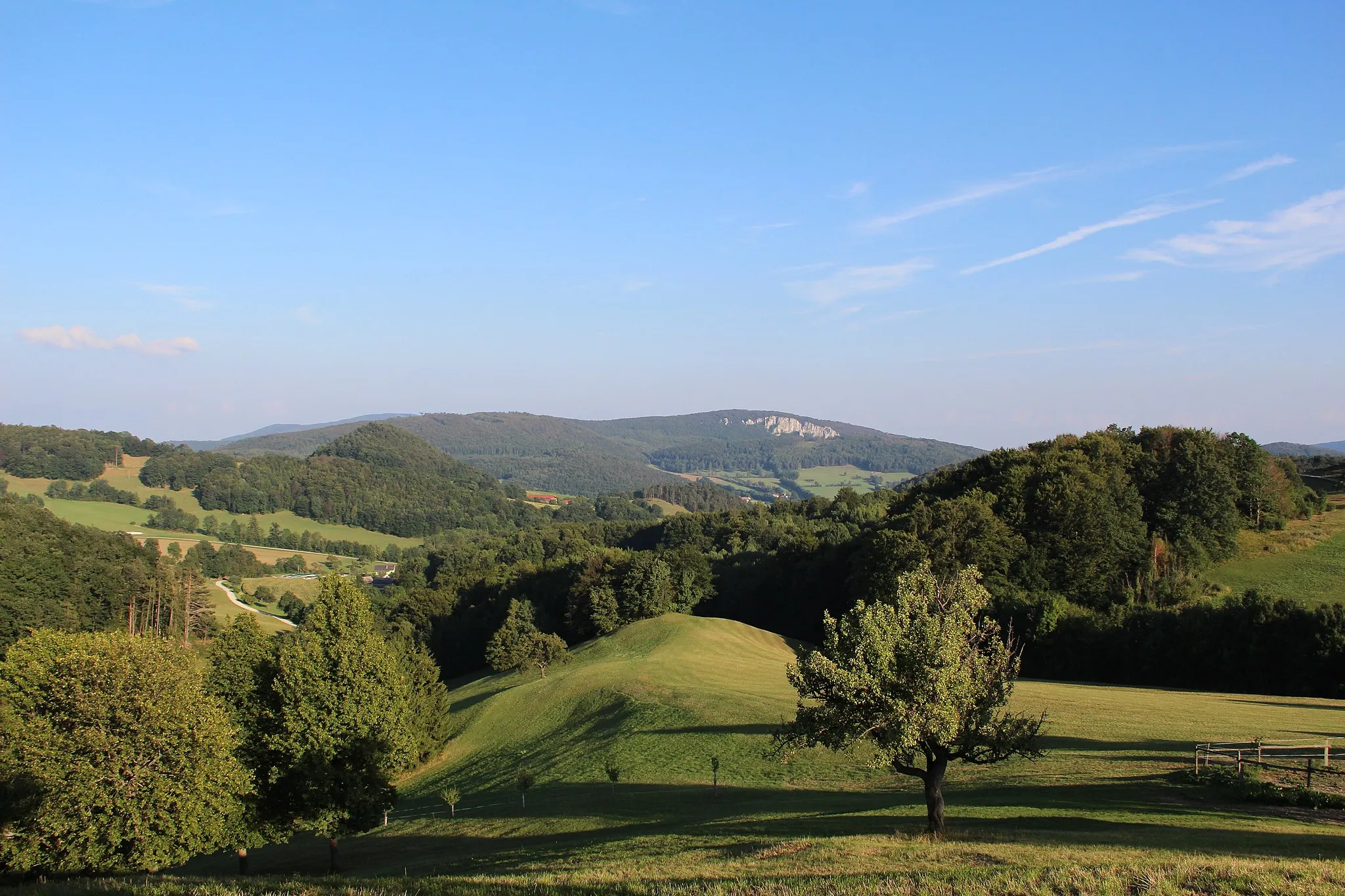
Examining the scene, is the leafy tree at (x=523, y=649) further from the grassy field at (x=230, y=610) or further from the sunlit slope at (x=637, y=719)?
the grassy field at (x=230, y=610)

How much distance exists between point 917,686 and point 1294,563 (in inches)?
2951

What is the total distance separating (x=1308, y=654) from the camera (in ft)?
171

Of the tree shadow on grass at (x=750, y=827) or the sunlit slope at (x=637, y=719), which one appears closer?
the tree shadow on grass at (x=750, y=827)

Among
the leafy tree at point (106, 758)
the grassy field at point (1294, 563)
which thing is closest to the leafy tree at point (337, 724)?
the leafy tree at point (106, 758)

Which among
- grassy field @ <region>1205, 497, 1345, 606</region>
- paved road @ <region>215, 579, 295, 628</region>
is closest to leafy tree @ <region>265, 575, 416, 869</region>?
grassy field @ <region>1205, 497, 1345, 606</region>

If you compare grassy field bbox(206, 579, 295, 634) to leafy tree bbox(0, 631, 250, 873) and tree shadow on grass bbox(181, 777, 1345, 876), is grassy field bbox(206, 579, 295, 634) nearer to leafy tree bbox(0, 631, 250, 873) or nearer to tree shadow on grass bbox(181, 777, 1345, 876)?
tree shadow on grass bbox(181, 777, 1345, 876)

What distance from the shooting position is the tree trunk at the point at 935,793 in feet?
68.6

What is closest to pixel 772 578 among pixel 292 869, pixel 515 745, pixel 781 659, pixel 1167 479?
pixel 781 659

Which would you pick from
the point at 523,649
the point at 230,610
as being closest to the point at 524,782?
the point at 523,649

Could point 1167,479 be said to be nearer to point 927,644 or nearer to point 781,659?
point 781,659

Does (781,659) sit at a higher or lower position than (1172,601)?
lower

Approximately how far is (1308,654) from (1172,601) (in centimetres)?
1848

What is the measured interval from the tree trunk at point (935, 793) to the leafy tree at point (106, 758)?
20.7 m

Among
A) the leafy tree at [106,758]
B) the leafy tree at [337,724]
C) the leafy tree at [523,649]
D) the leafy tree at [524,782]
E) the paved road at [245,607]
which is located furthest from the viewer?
the paved road at [245,607]
